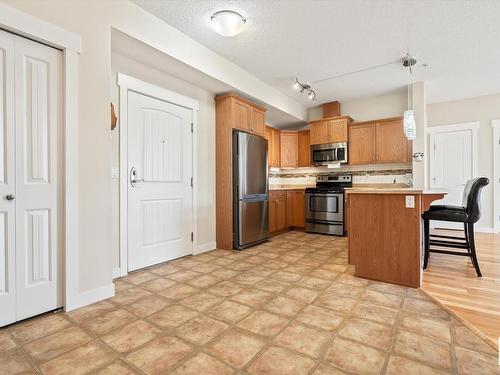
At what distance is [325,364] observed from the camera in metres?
1.37

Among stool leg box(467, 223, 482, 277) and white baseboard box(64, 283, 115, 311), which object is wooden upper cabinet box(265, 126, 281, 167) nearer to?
stool leg box(467, 223, 482, 277)

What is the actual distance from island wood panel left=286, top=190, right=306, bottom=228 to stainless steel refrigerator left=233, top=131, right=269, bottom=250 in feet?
3.99

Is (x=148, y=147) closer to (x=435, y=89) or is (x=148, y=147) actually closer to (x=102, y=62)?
(x=102, y=62)

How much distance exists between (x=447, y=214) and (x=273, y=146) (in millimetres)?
3418

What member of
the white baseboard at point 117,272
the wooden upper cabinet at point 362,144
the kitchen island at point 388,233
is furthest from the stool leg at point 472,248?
the white baseboard at point 117,272

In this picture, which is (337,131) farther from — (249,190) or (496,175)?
(496,175)

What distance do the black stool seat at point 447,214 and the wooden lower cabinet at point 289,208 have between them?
2586 millimetres

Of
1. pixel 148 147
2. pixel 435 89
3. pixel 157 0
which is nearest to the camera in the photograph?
pixel 157 0

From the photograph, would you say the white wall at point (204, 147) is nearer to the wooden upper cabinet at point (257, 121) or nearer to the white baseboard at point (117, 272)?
the wooden upper cabinet at point (257, 121)

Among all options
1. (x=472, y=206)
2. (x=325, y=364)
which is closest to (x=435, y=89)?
(x=472, y=206)

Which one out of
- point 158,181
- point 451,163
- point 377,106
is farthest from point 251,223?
point 451,163

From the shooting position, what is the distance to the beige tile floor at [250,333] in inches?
53.6

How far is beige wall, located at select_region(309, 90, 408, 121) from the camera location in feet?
16.0

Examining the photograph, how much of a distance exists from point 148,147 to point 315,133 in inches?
141
